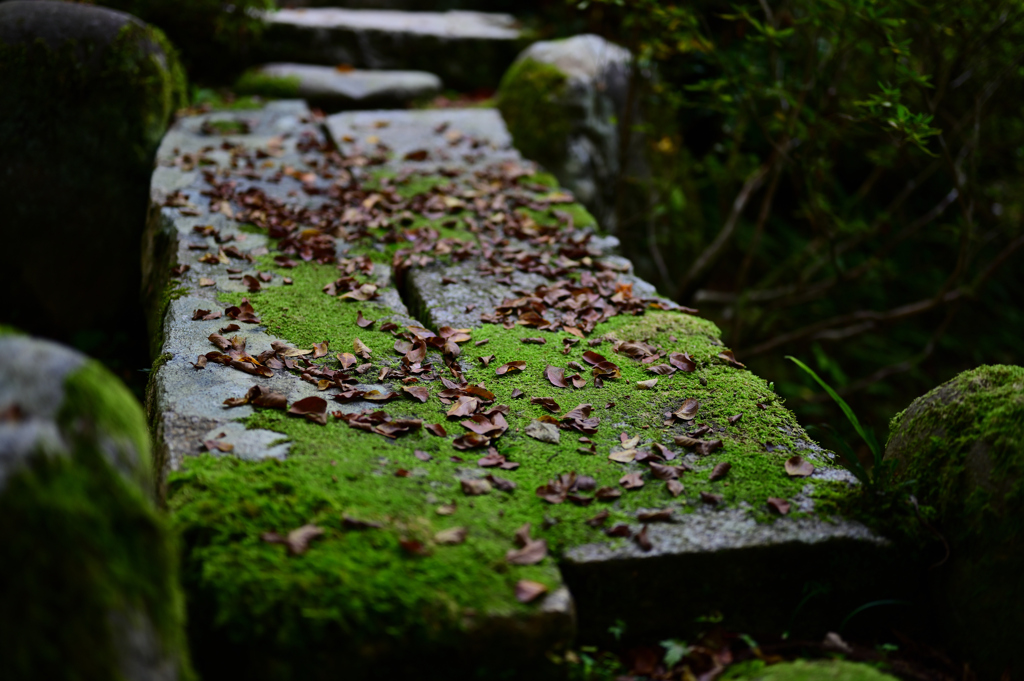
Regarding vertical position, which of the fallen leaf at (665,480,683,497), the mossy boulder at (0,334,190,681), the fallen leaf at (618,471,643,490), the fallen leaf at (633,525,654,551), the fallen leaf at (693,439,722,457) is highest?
the mossy boulder at (0,334,190,681)

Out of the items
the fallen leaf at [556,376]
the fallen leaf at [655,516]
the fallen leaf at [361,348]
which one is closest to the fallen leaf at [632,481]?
the fallen leaf at [655,516]

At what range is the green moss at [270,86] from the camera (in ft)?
19.9

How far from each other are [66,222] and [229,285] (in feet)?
5.89

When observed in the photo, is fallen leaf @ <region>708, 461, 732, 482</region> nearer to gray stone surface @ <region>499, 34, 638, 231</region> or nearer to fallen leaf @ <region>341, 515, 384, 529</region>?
fallen leaf @ <region>341, 515, 384, 529</region>

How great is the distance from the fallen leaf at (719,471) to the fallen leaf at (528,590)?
2.45 ft

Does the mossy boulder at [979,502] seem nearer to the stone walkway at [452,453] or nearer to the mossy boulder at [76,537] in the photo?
the stone walkway at [452,453]

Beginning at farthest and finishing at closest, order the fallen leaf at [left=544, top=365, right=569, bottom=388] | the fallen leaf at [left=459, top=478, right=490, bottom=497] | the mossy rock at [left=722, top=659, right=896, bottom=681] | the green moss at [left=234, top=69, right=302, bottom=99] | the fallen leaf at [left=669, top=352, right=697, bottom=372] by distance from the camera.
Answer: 1. the green moss at [left=234, top=69, right=302, bottom=99]
2. the fallen leaf at [left=669, top=352, right=697, bottom=372]
3. the fallen leaf at [left=544, top=365, right=569, bottom=388]
4. the fallen leaf at [left=459, top=478, right=490, bottom=497]
5. the mossy rock at [left=722, top=659, right=896, bottom=681]

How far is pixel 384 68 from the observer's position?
689cm

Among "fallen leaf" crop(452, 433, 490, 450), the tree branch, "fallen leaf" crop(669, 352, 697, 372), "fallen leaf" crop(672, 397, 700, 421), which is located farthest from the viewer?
the tree branch

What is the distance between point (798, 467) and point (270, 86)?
554 cm

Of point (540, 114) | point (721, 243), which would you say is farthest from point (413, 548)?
point (721, 243)

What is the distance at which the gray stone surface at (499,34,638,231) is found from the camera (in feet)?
18.5

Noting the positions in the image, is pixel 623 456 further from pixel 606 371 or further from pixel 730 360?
pixel 730 360

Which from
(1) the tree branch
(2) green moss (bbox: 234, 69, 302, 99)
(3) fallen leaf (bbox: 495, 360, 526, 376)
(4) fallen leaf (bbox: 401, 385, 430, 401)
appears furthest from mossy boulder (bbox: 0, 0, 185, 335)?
(1) the tree branch
